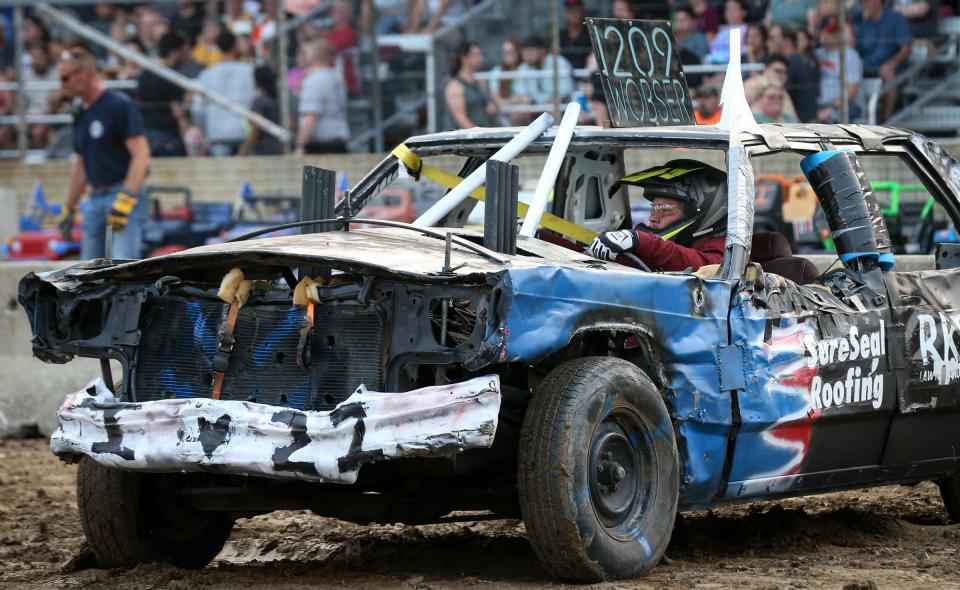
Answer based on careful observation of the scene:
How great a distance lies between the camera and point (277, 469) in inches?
180

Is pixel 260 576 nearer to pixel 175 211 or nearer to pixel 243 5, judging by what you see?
pixel 175 211

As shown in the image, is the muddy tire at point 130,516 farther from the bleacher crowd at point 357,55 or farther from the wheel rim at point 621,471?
the bleacher crowd at point 357,55

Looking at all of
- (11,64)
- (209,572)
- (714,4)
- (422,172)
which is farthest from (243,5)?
(209,572)

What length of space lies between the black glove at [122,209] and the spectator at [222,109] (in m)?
4.54

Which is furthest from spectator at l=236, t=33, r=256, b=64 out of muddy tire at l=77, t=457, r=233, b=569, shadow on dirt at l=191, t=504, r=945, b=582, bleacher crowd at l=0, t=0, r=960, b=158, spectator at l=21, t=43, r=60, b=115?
muddy tire at l=77, t=457, r=233, b=569

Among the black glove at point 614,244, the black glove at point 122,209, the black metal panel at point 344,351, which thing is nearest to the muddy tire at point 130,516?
the black metal panel at point 344,351

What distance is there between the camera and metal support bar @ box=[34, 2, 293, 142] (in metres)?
16.1

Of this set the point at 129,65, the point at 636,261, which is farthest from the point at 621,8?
the point at 636,261

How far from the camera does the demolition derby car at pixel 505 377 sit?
4.57 metres

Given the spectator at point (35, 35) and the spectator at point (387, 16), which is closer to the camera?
the spectator at point (387, 16)

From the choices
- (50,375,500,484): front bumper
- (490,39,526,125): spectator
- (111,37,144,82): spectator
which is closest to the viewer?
(50,375,500,484): front bumper

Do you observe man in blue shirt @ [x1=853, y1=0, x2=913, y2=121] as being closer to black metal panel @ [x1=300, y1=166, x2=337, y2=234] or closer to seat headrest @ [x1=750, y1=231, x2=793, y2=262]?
seat headrest @ [x1=750, y1=231, x2=793, y2=262]

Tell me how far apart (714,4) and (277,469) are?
1084cm

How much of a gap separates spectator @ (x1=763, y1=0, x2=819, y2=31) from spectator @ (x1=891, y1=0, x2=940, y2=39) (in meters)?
0.81
